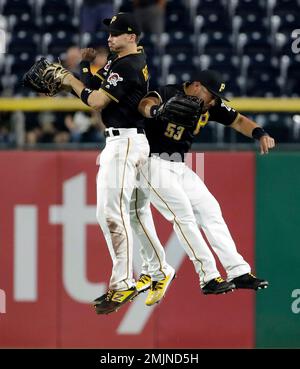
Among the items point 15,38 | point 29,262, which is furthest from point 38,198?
point 15,38

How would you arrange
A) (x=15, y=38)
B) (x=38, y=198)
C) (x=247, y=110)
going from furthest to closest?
(x=15, y=38) < (x=247, y=110) < (x=38, y=198)

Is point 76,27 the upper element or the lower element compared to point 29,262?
upper

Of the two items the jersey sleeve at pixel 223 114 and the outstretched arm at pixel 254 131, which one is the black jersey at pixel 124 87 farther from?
the outstretched arm at pixel 254 131

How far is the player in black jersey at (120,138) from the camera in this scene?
6270 millimetres

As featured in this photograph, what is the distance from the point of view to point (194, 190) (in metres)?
6.77

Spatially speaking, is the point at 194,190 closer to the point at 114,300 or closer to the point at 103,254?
the point at 114,300

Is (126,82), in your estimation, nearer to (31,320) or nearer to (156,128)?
(156,128)

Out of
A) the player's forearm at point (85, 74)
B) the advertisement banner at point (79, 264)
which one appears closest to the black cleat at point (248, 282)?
the advertisement banner at point (79, 264)

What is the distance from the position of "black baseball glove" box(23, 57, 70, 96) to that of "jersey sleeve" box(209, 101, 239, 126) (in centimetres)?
101

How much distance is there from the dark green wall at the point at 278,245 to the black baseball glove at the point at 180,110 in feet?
6.24

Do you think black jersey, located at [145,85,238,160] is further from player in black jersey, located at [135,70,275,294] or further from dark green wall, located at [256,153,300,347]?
dark green wall, located at [256,153,300,347]

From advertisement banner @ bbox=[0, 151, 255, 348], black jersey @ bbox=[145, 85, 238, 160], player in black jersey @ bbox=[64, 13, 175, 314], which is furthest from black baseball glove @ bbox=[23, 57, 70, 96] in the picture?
advertisement banner @ bbox=[0, 151, 255, 348]

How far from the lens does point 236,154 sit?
799 centimetres

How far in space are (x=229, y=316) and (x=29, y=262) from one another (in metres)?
1.56
